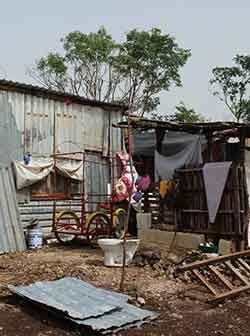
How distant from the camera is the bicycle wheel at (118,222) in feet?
37.0

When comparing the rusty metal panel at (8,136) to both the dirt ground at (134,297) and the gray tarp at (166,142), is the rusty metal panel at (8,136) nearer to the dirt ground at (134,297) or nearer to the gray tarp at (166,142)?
the dirt ground at (134,297)

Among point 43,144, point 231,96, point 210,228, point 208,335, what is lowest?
point 208,335

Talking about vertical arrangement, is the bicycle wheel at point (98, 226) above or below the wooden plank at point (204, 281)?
above

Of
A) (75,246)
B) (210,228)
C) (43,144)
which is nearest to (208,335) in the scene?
(210,228)

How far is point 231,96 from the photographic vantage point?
79.2 ft

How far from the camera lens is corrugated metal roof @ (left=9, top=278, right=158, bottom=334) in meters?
5.20

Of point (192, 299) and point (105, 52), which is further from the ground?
point (105, 52)

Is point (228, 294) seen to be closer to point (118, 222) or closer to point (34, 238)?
point (118, 222)

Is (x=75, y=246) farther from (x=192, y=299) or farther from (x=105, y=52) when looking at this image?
(x=105, y=52)

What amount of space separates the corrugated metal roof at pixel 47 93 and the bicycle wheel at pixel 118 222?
317 cm

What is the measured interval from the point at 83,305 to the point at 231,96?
66.1 feet

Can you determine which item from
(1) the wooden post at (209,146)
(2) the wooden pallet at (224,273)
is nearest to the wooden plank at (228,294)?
(2) the wooden pallet at (224,273)

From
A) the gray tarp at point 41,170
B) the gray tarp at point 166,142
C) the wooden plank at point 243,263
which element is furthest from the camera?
the gray tarp at point 166,142

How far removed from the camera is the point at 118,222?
11594mm
